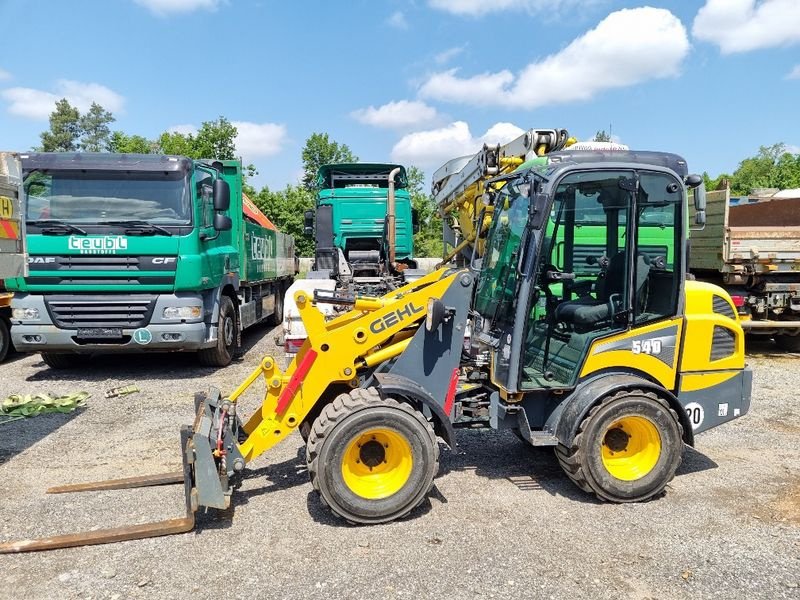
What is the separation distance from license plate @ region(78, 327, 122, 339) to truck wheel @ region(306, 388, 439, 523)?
4823 millimetres

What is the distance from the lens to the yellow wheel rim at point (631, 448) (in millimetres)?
4113

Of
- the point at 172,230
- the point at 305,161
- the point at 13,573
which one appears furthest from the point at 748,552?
the point at 305,161

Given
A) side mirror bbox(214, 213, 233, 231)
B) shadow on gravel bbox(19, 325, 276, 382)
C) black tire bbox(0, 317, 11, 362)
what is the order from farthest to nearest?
black tire bbox(0, 317, 11, 362) < shadow on gravel bbox(19, 325, 276, 382) < side mirror bbox(214, 213, 233, 231)

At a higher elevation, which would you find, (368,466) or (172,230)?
(172,230)

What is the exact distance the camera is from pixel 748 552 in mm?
3479

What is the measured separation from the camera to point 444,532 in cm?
369

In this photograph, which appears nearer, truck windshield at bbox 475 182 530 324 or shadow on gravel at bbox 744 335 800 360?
truck windshield at bbox 475 182 530 324

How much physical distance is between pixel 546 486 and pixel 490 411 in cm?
73

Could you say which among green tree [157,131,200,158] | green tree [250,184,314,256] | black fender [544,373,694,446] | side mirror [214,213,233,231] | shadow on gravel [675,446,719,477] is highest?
green tree [157,131,200,158]

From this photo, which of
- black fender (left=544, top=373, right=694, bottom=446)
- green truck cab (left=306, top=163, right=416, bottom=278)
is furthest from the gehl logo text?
green truck cab (left=306, top=163, right=416, bottom=278)

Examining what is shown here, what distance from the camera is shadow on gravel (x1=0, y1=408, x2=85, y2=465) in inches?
209

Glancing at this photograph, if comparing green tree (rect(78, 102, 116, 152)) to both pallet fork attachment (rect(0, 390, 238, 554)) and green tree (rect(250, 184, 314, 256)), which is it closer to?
green tree (rect(250, 184, 314, 256))

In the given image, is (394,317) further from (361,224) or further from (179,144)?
(179,144)

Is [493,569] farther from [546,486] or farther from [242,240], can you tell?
[242,240]
